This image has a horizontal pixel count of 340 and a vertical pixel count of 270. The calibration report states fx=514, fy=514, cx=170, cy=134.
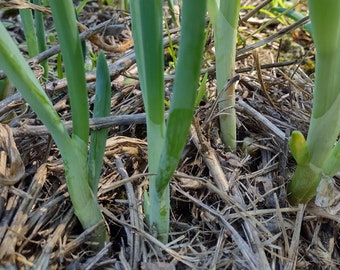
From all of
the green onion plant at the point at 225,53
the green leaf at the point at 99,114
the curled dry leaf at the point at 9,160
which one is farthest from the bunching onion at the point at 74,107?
the green onion plant at the point at 225,53

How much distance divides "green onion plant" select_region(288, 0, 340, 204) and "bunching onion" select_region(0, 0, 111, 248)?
29cm

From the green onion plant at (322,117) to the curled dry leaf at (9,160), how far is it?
42 cm

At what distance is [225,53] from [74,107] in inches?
12.9

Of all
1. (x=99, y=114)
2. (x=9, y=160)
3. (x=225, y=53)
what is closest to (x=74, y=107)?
(x=99, y=114)

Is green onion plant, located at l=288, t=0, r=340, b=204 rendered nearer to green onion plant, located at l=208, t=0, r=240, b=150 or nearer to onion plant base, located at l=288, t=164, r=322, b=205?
onion plant base, located at l=288, t=164, r=322, b=205

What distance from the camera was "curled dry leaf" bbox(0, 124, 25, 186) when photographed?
2.57 feet

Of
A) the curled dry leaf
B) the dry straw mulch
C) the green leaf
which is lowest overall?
the dry straw mulch

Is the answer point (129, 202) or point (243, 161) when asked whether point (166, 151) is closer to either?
point (129, 202)

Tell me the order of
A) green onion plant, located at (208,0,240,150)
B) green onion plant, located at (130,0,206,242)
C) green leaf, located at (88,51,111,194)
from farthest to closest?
green onion plant, located at (208,0,240,150) → green leaf, located at (88,51,111,194) → green onion plant, located at (130,0,206,242)

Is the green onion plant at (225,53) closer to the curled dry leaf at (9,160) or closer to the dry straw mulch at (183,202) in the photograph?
the dry straw mulch at (183,202)

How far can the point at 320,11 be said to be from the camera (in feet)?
2.08

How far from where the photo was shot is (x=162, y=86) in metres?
0.66

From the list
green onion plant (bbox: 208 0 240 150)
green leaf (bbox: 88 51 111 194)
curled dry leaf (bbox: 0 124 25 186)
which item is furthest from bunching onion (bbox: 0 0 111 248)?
green onion plant (bbox: 208 0 240 150)

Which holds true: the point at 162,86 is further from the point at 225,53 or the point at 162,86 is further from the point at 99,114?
the point at 225,53
